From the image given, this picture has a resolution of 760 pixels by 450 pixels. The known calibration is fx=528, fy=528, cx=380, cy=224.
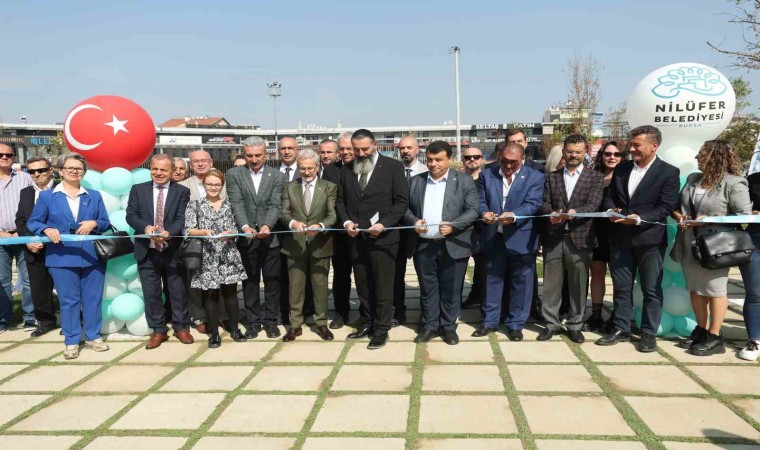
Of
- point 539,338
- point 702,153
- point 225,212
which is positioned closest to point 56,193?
point 225,212

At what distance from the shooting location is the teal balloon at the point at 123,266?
4.80m

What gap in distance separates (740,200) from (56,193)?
537 centimetres

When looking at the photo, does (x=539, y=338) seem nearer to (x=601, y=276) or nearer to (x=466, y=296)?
(x=601, y=276)

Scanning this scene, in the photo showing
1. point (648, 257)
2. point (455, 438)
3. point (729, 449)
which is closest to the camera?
point (729, 449)

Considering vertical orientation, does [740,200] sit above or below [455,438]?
above

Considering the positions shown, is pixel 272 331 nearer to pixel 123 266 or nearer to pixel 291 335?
pixel 291 335

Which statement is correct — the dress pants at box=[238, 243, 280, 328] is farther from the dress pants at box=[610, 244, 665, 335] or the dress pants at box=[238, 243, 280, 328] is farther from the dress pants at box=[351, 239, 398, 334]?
the dress pants at box=[610, 244, 665, 335]

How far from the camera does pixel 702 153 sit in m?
3.98

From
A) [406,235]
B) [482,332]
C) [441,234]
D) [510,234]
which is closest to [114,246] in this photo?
[406,235]

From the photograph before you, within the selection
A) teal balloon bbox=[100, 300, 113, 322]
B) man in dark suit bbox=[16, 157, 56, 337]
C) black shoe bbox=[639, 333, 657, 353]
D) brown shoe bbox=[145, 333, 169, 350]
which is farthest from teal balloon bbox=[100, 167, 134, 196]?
black shoe bbox=[639, 333, 657, 353]

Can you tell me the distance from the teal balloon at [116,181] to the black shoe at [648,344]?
468 centimetres

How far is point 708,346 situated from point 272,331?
355cm

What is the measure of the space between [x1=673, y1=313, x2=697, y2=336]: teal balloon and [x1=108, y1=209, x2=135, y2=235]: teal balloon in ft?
16.0

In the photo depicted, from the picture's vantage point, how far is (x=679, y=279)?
14.6ft
